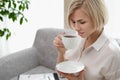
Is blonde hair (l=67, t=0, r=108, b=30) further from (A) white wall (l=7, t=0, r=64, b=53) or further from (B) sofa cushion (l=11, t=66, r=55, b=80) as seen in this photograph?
(A) white wall (l=7, t=0, r=64, b=53)

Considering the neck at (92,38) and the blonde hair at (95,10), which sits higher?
the blonde hair at (95,10)

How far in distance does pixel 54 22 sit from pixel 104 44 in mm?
1377

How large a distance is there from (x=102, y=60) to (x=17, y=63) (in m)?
0.99

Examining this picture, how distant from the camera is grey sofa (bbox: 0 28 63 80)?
6.13ft

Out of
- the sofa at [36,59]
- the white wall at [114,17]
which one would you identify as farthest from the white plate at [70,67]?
the white wall at [114,17]

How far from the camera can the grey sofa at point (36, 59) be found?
1.87 meters

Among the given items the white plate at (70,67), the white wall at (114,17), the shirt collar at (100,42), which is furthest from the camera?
the white wall at (114,17)

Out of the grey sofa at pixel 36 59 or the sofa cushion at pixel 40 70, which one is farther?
the sofa cushion at pixel 40 70


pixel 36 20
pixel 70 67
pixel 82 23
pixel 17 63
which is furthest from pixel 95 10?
pixel 36 20

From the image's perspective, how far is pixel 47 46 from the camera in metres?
2.01

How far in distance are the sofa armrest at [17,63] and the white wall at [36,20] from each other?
542 mm

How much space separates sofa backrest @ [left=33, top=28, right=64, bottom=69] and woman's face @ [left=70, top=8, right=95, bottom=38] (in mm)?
801

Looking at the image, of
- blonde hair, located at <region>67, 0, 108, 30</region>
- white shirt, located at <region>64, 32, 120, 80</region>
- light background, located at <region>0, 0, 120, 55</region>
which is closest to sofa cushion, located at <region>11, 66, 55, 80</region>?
light background, located at <region>0, 0, 120, 55</region>

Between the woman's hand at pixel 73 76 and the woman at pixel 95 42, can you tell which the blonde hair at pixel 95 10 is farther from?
the woman's hand at pixel 73 76
